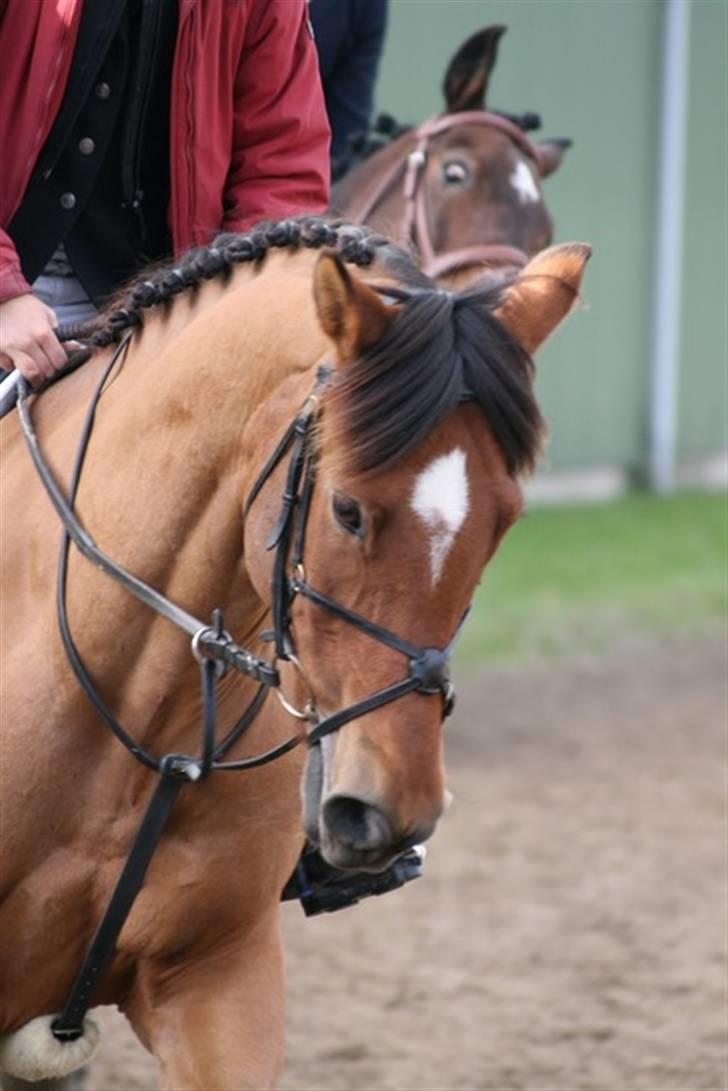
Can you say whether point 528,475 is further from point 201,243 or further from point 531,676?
point 531,676

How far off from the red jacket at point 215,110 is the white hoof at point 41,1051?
123cm

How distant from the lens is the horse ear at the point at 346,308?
9.47 ft

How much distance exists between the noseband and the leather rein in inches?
138

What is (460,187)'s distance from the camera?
285 inches

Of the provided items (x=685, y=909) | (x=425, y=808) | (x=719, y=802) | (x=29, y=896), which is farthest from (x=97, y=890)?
(x=719, y=802)

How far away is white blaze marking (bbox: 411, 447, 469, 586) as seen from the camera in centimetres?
285

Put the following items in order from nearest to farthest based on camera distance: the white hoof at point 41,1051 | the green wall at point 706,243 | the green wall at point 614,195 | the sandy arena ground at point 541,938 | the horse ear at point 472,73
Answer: the white hoof at point 41,1051, the sandy arena ground at point 541,938, the horse ear at point 472,73, the green wall at point 614,195, the green wall at point 706,243

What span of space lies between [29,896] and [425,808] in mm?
856

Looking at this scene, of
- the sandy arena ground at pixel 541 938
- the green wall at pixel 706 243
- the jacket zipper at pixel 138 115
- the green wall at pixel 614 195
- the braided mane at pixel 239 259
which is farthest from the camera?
the green wall at pixel 706 243

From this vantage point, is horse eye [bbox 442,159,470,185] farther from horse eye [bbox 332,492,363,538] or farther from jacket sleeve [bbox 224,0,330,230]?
horse eye [bbox 332,492,363,538]

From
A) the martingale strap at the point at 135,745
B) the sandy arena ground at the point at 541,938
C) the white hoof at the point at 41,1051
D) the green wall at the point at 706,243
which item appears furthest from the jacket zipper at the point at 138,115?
the green wall at the point at 706,243

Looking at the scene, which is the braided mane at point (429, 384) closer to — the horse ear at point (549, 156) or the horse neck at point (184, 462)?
the horse neck at point (184, 462)

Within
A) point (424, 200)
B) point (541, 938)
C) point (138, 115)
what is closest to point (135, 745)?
point (138, 115)

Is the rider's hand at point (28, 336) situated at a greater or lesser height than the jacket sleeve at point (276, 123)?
lesser
